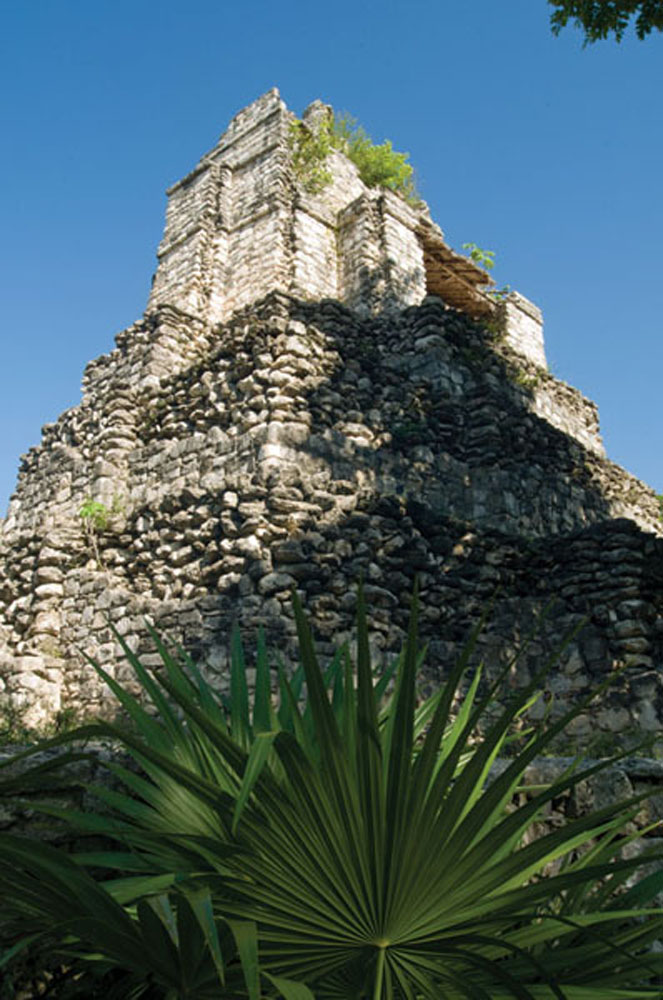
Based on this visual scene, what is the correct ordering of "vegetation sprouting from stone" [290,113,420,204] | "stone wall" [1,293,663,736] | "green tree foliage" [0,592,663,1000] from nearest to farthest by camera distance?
1. "green tree foliage" [0,592,663,1000]
2. "stone wall" [1,293,663,736]
3. "vegetation sprouting from stone" [290,113,420,204]

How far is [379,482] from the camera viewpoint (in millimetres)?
6906

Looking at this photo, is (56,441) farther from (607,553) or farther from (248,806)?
(248,806)

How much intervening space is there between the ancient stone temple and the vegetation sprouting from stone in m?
0.93

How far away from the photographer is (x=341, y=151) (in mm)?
12008

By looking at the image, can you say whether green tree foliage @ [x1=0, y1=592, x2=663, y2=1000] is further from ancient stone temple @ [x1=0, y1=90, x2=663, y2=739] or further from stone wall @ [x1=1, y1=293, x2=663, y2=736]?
stone wall @ [x1=1, y1=293, x2=663, y2=736]

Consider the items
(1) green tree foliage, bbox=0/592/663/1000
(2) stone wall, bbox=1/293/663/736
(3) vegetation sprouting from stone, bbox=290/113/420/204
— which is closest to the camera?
(1) green tree foliage, bbox=0/592/663/1000

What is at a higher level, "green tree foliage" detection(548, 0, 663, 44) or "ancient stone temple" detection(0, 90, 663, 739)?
"green tree foliage" detection(548, 0, 663, 44)

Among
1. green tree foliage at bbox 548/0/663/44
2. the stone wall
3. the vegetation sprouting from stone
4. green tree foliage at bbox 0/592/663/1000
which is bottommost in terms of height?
green tree foliage at bbox 0/592/663/1000

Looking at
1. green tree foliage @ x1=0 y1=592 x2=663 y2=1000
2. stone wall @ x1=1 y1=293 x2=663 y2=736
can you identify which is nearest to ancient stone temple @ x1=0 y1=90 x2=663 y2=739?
stone wall @ x1=1 y1=293 x2=663 y2=736

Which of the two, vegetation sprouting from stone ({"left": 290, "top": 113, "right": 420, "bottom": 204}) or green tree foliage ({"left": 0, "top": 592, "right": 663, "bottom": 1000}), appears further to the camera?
vegetation sprouting from stone ({"left": 290, "top": 113, "right": 420, "bottom": 204})

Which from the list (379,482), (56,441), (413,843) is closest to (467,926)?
(413,843)

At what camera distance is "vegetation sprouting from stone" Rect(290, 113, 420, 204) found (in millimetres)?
11242

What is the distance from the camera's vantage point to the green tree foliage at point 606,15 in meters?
6.19

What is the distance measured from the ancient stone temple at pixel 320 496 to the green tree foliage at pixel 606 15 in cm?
318
